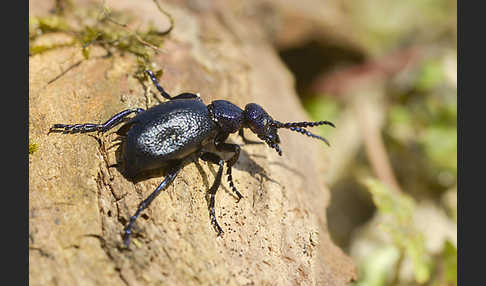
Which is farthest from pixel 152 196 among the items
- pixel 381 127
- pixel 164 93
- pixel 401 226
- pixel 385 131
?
pixel 381 127

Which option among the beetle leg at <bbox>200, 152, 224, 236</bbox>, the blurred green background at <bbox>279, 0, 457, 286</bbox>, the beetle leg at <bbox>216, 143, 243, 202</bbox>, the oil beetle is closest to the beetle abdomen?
the oil beetle

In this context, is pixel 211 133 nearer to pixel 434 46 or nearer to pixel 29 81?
pixel 29 81

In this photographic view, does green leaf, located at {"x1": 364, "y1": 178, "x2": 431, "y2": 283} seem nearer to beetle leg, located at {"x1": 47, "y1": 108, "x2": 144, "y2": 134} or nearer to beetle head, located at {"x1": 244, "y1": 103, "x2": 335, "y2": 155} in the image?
beetle head, located at {"x1": 244, "y1": 103, "x2": 335, "y2": 155}

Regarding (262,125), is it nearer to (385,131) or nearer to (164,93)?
(164,93)

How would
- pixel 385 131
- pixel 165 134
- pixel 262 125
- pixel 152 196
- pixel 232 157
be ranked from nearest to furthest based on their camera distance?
pixel 152 196
pixel 165 134
pixel 232 157
pixel 262 125
pixel 385 131

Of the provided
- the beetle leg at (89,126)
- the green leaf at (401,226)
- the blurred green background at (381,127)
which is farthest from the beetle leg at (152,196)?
the green leaf at (401,226)

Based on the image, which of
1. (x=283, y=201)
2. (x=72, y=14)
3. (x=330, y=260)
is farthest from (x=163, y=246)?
(x=72, y=14)
